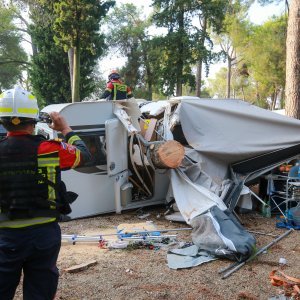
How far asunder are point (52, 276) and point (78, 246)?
3.06 m

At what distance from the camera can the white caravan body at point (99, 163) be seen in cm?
677

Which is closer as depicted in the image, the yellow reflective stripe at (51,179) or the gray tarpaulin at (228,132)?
the yellow reflective stripe at (51,179)

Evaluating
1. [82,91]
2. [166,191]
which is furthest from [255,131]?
[82,91]

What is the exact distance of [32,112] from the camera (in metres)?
Answer: 2.58

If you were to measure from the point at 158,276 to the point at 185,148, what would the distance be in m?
3.17

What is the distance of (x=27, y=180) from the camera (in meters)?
2.47

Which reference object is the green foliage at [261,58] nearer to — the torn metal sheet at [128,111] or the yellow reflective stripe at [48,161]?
the torn metal sheet at [128,111]

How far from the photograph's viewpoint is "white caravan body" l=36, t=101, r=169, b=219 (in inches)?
267

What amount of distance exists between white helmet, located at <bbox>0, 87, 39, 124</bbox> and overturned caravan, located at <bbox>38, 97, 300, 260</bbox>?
4.02 m

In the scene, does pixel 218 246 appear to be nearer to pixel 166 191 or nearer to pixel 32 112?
pixel 166 191

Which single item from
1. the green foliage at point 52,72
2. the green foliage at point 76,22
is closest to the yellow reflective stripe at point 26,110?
the green foliage at point 76,22

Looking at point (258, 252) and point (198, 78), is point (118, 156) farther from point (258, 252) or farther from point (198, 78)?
point (198, 78)

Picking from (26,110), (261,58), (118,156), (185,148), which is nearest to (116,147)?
(118,156)

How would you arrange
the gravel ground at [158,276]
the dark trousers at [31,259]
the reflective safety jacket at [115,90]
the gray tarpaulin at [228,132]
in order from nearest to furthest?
the dark trousers at [31,259] < the gravel ground at [158,276] < the gray tarpaulin at [228,132] < the reflective safety jacket at [115,90]
